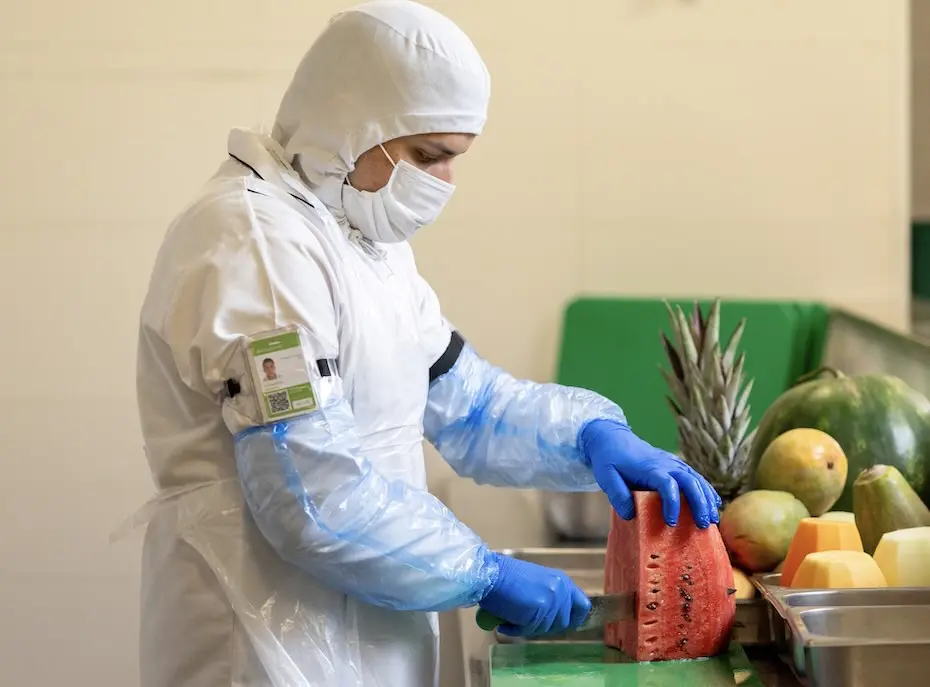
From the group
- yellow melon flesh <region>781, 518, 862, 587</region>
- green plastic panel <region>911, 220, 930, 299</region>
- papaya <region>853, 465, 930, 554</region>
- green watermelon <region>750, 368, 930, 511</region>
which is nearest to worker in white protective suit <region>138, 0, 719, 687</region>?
yellow melon flesh <region>781, 518, 862, 587</region>

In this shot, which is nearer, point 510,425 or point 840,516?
point 840,516

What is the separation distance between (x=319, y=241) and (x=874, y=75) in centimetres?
171

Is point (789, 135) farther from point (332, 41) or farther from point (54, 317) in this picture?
point (54, 317)

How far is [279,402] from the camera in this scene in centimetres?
127

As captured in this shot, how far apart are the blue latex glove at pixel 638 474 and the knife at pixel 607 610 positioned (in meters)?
0.10

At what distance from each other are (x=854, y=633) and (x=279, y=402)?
2.25ft

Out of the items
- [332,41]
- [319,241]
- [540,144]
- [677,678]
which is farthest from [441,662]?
[540,144]

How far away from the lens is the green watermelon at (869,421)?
173cm

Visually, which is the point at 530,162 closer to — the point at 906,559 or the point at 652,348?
the point at 652,348

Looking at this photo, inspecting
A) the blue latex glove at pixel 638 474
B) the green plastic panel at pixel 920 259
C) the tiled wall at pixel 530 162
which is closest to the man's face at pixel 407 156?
the blue latex glove at pixel 638 474

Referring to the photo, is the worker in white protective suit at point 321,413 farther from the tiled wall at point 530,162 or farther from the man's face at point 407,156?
the tiled wall at point 530,162

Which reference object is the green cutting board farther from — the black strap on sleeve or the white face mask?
the white face mask

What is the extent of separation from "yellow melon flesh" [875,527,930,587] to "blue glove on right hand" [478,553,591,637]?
36cm

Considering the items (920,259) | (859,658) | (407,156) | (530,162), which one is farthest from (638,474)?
(920,259)
